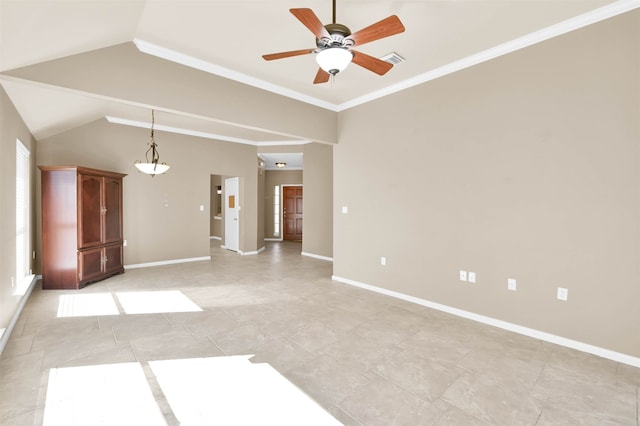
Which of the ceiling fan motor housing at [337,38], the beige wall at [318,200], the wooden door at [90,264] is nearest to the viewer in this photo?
the ceiling fan motor housing at [337,38]

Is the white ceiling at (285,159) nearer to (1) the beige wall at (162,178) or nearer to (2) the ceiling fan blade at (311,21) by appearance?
(1) the beige wall at (162,178)

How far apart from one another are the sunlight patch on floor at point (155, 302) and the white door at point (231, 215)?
378 cm

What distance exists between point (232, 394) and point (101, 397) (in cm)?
91

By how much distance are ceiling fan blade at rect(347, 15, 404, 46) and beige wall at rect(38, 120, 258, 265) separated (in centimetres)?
570

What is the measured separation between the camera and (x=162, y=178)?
6535 millimetres

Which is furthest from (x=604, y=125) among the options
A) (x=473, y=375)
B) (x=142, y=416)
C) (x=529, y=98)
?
(x=142, y=416)

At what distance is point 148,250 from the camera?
20.9 feet

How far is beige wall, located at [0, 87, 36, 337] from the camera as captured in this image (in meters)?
2.86

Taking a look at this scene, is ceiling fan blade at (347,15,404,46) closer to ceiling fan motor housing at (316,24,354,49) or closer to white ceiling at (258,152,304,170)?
ceiling fan motor housing at (316,24,354,49)

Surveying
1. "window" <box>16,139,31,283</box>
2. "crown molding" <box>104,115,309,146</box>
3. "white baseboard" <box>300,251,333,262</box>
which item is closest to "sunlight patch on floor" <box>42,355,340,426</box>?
"window" <box>16,139,31,283</box>

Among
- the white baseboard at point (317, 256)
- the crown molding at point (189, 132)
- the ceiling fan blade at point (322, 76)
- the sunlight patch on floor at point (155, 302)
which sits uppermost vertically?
the crown molding at point (189, 132)

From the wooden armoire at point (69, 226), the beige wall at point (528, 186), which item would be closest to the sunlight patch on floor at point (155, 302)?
the wooden armoire at point (69, 226)

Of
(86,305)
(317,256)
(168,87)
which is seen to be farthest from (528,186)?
(86,305)

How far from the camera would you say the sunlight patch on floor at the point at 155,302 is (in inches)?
150
